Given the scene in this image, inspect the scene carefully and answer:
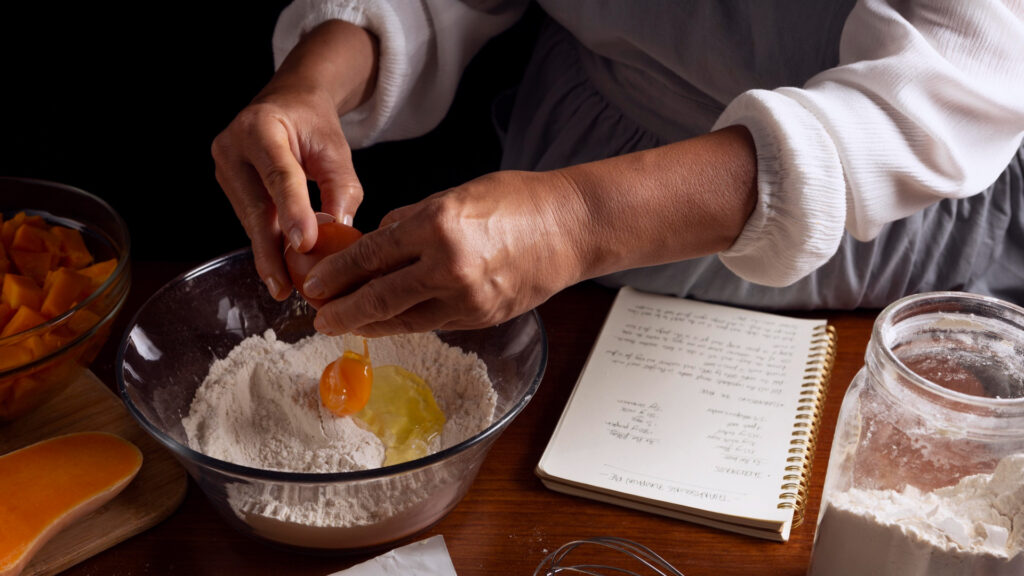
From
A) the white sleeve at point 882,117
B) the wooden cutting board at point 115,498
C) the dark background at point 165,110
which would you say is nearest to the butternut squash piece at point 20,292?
the wooden cutting board at point 115,498

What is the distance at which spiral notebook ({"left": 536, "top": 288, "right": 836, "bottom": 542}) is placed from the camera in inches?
34.2

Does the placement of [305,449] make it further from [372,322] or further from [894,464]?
[894,464]

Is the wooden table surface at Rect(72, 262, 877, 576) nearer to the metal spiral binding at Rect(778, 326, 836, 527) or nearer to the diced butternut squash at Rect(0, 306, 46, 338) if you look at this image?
the metal spiral binding at Rect(778, 326, 836, 527)

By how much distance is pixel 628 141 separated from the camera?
1246 mm

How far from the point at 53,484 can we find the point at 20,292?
0.84 ft

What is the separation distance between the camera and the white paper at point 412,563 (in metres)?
0.80

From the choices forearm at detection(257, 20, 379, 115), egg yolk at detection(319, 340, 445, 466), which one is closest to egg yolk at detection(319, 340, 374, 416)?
egg yolk at detection(319, 340, 445, 466)

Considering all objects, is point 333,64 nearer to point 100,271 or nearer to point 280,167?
point 280,167

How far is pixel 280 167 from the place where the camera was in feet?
2.87

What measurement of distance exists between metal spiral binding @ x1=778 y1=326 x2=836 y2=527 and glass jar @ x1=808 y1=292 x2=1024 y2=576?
0.11 metres

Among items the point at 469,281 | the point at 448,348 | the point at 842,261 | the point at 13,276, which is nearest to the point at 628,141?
the point at 842,261

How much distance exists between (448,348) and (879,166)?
0.51m

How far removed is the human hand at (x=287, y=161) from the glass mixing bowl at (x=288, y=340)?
0.43 ft

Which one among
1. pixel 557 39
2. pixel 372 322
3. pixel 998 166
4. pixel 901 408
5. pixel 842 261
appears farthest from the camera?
pixel 557 39
